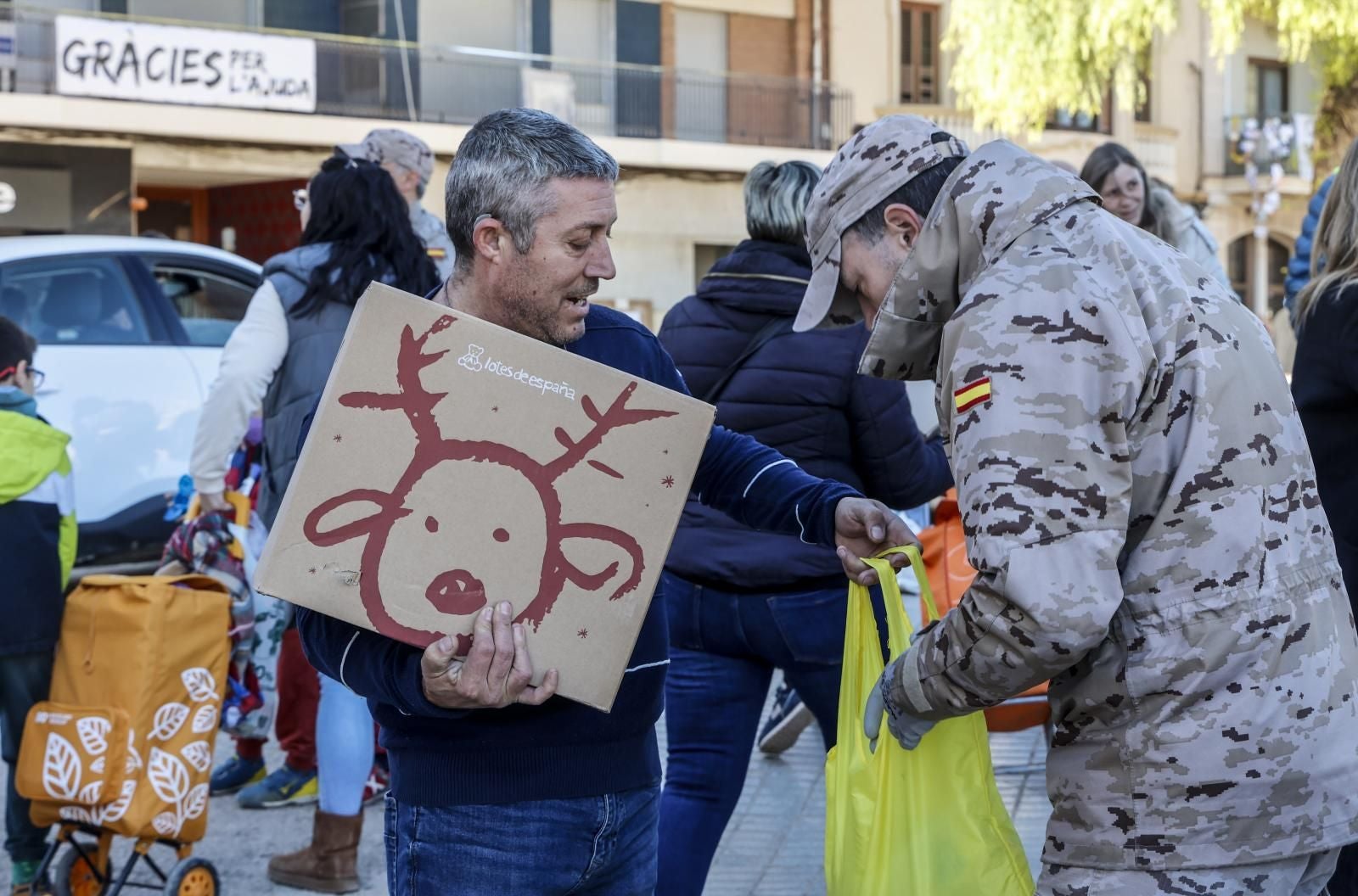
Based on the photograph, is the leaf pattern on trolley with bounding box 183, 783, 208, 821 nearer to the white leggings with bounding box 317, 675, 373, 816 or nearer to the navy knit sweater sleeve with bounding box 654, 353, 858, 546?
the white leggings with bounding box 317, 675, 373, 816

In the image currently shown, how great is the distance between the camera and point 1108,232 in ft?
Result: 6.72

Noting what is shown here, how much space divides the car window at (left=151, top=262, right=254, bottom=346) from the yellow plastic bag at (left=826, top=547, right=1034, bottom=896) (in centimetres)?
551

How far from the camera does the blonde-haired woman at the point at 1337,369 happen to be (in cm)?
315

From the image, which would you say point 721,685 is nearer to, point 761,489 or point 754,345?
point 754,345

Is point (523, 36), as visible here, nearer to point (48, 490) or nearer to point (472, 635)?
point (48, 490)

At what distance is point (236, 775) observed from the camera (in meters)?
5.50

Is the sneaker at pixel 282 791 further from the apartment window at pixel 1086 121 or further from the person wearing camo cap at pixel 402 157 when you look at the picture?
the apartment window at pixel 1086 121

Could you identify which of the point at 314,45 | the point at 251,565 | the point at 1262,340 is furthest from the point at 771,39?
the point at 1262,340

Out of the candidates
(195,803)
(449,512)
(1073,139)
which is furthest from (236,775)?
(1073,139)

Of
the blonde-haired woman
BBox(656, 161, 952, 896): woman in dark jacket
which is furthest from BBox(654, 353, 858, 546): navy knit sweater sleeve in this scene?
the blonde-haired woman

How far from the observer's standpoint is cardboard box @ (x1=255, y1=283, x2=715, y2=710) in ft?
6.88

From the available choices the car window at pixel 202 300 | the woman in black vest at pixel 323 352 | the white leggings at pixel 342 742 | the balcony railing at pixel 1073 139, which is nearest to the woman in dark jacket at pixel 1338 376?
the woman in black vest at pixel 323 352

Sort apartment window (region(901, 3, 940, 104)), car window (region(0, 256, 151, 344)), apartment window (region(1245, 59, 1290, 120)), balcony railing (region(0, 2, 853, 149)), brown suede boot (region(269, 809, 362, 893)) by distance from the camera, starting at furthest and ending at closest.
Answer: apartment window (region(1245, 59, 1290, 120)), apartment window (region(901, 3, 940, 104)), balcony railing (region(0, 2, 853, 149)), car window (region(0, 256, 151, 344)), brown suede boot (region(269, 809, 362, 893))

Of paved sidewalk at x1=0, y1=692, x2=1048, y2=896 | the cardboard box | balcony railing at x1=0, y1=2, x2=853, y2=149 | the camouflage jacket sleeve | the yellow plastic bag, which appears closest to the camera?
the camouflage jacket sleeve
